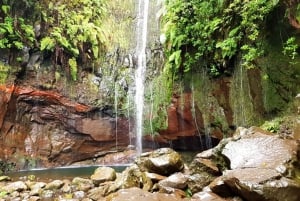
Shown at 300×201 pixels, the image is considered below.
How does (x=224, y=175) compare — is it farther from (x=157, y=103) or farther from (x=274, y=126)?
(x=157, y=103)

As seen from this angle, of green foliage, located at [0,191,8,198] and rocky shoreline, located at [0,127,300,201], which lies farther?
green foliage, located at [0,191,8,198]

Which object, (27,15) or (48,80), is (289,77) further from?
(27,15)

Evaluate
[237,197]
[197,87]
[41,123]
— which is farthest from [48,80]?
[237,197]

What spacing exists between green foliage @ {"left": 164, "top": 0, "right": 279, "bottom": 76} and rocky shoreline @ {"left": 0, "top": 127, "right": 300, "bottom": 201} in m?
3.18

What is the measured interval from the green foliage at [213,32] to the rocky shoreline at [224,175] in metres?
3.18

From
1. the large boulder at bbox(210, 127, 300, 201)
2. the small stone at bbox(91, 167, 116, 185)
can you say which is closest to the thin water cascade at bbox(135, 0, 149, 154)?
the small stone at bbox(91, 167, 116, 185)

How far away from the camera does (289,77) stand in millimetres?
7551

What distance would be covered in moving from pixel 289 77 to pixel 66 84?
855 cm

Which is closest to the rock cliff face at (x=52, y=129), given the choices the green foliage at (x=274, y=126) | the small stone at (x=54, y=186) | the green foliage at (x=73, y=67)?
the green foliage at (x=73, y=67)

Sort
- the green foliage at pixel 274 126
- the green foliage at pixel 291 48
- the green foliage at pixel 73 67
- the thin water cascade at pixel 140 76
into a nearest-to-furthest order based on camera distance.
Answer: the green foliage at pixel 274 126, the green foliage at pixel 291 48, the green foliage at pixel 73 67, the thin water cascade at pixel 140 76

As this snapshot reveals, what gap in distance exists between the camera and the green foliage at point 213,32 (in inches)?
315

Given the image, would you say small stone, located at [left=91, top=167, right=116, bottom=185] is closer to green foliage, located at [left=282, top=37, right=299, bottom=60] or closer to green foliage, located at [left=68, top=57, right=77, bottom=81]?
green foliage, located at [left=282, top=37, right=299, bottom=60]

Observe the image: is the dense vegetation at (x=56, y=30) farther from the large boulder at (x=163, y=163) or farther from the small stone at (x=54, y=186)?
the large boulder at (x=163, y=163)

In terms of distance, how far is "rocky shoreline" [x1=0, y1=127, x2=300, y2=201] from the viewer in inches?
165
